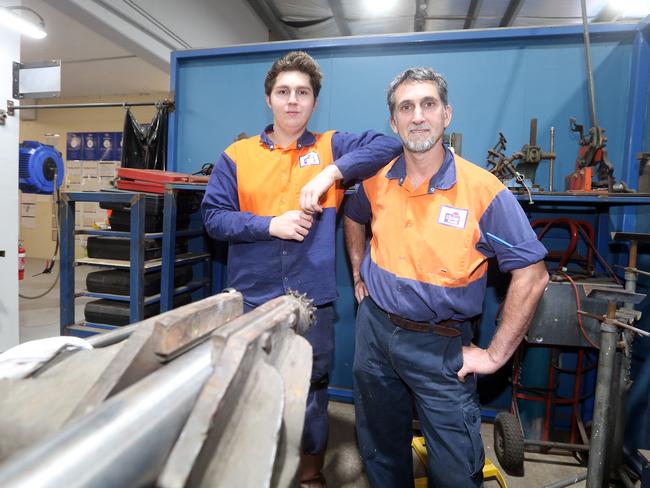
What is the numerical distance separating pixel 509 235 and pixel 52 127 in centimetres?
836

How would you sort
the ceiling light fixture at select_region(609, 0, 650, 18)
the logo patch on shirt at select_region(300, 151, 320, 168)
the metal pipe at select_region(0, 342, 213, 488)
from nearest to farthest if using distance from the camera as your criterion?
1. the metal pipe at select_region(0, 342, 213, 488)
2. the logo patch on shirt at select_region(300, 151, 320, 168)
3. the ceiling light fixture at select_region(609, 0, 650, 18)

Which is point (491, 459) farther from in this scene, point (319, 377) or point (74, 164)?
point (74, 164)

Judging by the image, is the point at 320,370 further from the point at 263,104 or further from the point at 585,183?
the point at 263,104

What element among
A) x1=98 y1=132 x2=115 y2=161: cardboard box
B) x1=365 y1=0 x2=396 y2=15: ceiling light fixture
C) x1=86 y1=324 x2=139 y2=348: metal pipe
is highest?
x1=365 y1=0 x2=396 y2=15: ceiling light fixture

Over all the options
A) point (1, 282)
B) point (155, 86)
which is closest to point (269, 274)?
point (1, 282)

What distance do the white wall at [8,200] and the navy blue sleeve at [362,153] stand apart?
2574 millimetres

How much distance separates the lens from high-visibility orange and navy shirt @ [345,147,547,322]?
119cm

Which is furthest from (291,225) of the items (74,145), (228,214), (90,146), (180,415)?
(74,145)

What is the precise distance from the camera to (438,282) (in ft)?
4.03

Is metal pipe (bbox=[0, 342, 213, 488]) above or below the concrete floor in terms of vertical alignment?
above

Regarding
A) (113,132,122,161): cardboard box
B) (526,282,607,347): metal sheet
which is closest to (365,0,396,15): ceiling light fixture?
(526,282,607,347): metal sheet

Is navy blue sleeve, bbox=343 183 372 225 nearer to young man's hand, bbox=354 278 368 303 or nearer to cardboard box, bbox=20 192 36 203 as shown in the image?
young man's hand, bbox=354 278 368 303

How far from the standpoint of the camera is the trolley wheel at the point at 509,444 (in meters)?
1.84

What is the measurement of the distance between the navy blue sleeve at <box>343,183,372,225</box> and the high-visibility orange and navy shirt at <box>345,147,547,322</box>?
25 centimetres
